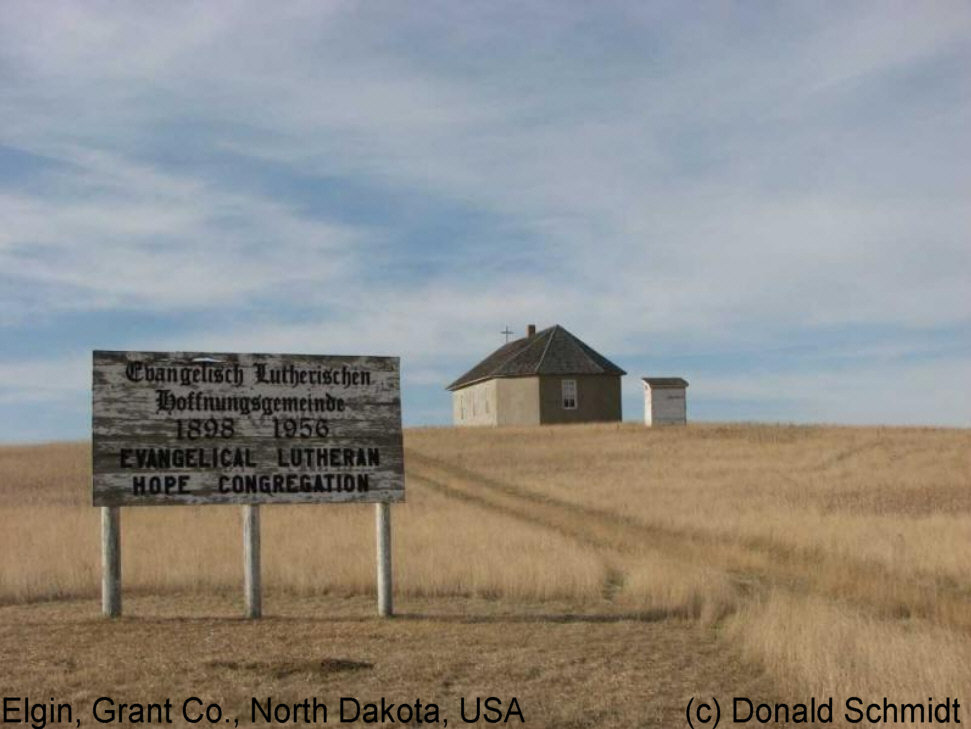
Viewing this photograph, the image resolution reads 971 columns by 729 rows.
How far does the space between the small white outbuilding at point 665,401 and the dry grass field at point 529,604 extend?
2383 cm

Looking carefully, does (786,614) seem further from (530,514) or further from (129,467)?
(530,514)

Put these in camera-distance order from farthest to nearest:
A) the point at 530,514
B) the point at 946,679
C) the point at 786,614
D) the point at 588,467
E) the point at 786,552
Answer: the point at 588,467
the point at 530,514
the point at 786,552
the point at 786,614
the point at 946,679

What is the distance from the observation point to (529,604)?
11.8 meters

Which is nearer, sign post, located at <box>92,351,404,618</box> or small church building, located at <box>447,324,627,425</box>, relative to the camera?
sign post, located at <box>92,351,404,618</box>

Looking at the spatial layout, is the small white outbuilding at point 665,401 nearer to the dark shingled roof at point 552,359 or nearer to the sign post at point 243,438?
the dark shingled roof at point 552,359

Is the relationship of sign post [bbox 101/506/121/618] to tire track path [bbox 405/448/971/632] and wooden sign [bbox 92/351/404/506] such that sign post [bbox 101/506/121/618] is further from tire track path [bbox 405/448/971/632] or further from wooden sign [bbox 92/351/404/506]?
tire track path [bbox 405/448/971/632]

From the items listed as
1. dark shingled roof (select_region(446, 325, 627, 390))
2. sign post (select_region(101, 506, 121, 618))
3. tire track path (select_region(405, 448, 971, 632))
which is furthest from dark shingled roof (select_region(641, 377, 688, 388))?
sign post (select_region(101, 506, 121, 618))

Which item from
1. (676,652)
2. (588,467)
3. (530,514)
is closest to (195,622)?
(676,652)

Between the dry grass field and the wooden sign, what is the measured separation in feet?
4.42

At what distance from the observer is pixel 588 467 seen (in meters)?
37.0

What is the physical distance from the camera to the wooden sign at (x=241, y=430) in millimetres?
10711

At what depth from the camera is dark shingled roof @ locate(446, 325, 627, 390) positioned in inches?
2218

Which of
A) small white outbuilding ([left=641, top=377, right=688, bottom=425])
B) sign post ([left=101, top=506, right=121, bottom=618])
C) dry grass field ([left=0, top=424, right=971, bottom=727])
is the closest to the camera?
dry grass field ([left=0, top=424, right=971, bottom=727])

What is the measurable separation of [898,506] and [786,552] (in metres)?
8.29
